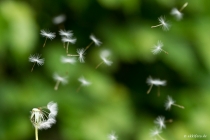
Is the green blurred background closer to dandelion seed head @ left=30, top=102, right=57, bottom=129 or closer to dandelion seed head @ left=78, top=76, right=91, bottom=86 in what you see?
dandelion seed head @ left=78, top=76, right=91, bottom=86

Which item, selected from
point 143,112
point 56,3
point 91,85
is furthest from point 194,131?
point 56,3

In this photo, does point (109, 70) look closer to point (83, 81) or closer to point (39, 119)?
point (83, 81)

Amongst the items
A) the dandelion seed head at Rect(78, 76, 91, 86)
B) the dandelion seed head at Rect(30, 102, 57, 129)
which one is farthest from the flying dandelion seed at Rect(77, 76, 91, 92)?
the dandelion seed head at Rect(30, 102, 57, 129)

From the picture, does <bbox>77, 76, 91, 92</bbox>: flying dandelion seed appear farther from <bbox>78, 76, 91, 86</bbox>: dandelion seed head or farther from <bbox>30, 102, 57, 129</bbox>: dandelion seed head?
<bbox>30, 102, 57, 129</bbox>: dandelion seed head

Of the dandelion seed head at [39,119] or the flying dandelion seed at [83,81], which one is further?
the flying dandelion seed at [83,81]

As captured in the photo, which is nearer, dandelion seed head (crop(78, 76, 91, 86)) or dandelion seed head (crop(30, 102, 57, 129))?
dandelion seed head (crop(30, 102, 57, 129))

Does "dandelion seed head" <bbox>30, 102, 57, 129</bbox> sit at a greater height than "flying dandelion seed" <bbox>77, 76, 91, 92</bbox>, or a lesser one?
lesser

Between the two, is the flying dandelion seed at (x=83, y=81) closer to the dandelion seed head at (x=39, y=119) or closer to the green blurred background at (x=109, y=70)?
the green blurred background at (x=109, y=70)

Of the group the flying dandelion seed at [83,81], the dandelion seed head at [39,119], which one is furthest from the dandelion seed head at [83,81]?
the dandelion seed head at [39,119]

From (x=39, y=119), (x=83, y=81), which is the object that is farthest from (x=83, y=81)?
(x=39, y=119)
